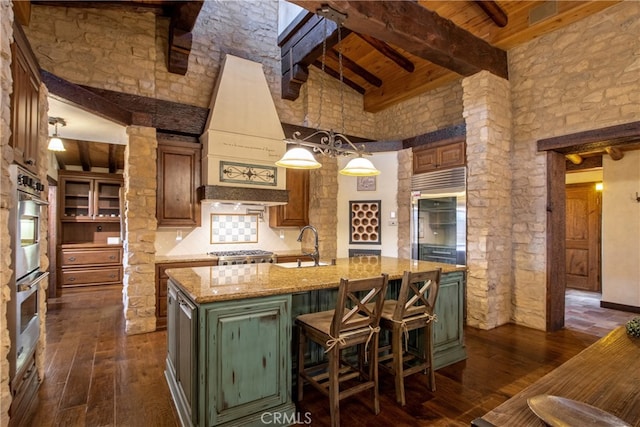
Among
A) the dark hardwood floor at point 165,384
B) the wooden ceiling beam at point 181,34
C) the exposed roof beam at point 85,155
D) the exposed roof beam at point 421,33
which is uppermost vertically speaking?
the wooden ceiling beam at point 181,34

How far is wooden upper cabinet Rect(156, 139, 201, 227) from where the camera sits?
4.41m

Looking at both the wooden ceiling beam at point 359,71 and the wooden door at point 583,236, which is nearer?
the wooden ceiling beam at point 359,71

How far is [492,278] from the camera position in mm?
4152

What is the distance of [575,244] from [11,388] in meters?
8.36

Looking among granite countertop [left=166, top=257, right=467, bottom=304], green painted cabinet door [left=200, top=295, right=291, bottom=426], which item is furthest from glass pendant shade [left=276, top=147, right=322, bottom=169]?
green painted cabinet door [left=200, top=295, right=291, bottom=426]

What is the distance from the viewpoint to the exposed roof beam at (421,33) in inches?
121

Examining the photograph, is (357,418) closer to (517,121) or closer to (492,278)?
(492,278)

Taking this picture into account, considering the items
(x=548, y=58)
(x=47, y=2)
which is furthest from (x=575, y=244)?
(x=47, y=2)

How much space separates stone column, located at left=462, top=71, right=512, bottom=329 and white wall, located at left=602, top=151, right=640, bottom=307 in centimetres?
233

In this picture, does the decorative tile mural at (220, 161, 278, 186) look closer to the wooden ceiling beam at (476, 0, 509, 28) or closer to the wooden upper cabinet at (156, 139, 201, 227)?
the wooden upper cabinet at (156, 139, 201, 227)

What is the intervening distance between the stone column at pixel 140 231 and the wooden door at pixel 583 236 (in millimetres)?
7637

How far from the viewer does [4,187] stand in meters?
1.80

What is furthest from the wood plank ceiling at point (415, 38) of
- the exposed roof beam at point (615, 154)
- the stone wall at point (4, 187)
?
the exposed roof beam at point (615, 154)

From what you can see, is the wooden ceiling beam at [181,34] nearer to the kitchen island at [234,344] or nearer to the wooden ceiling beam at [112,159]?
the wooden ceiling beam at [112,159]
